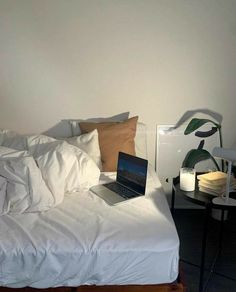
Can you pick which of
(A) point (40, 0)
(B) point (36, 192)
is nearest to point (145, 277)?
(B) point (36, 192)

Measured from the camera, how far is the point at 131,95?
2590 millimetres

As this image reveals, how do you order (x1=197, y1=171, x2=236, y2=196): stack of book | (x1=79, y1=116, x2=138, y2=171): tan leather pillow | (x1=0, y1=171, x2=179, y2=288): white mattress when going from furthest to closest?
(x1=79, y1=116, x2=138, y2=171): tan leather pillow < (x1=197, y1=171, x2=236, y2=196): stack of book < (x1=0, y1=171, x2=179, y2=288): white mattress

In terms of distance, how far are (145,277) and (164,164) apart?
1.40 m

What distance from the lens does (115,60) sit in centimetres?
252

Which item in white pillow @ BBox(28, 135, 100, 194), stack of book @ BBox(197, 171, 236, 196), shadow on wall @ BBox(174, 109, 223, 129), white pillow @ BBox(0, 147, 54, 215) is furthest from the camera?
shadow on wall @ BBox(174, 109, 223, 129)

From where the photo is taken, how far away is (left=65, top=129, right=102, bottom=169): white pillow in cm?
227

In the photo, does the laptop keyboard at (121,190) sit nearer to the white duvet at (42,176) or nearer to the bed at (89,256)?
the white duvet at (42,176)

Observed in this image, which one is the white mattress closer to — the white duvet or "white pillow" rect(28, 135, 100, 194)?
the white duvet

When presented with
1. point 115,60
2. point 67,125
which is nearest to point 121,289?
point 67,125

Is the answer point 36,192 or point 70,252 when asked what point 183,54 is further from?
point 70,252

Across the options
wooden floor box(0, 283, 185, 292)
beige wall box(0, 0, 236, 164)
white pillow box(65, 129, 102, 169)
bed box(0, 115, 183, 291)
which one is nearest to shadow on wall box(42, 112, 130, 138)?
beige wall box(0, 0, 236, 164)

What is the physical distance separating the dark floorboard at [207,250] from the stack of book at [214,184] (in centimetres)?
52

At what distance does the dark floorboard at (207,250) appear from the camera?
1860 mm

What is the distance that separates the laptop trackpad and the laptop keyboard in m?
0.03
